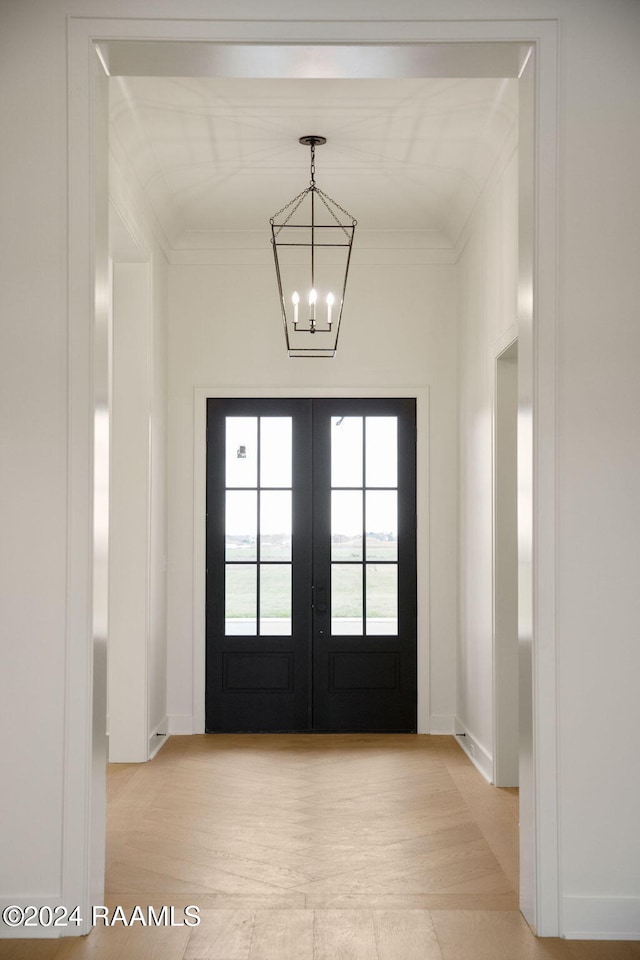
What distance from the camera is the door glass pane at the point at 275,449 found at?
6676mm

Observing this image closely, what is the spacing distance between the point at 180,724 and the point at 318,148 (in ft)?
12.7

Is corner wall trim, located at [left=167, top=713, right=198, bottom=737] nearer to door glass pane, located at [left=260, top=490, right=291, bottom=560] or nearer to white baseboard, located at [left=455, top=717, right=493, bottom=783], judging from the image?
door glass pane, located at [left=260, top=490, right=291, bottom=560]

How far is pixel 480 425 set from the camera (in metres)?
5.78

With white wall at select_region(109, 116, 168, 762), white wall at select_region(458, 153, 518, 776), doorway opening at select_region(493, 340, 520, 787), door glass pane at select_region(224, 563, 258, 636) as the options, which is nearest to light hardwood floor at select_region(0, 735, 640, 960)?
doorway opening at select_region(493, 340, 520, 787)

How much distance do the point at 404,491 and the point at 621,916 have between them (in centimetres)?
374

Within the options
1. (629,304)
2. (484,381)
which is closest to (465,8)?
(629,304)

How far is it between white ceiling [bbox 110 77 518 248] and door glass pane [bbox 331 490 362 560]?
6.15 feet

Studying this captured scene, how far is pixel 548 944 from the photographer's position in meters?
3.19

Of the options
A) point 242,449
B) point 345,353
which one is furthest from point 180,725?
point 345,353

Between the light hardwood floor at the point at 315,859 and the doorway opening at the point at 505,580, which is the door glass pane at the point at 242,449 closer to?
the light hardwood floor at the point at 315,859

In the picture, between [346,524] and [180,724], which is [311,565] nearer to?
[346,524]

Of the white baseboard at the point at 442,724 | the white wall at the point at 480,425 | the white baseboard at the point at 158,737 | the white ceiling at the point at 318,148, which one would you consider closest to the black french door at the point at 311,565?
the white baseboard at the point at 442,724

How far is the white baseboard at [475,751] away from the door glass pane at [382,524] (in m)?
1.25

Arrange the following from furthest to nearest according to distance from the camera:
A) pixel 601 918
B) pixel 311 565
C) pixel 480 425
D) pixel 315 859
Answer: pixel 311 565, pixel 480 425, pixel 315 859, pixel 601 918
